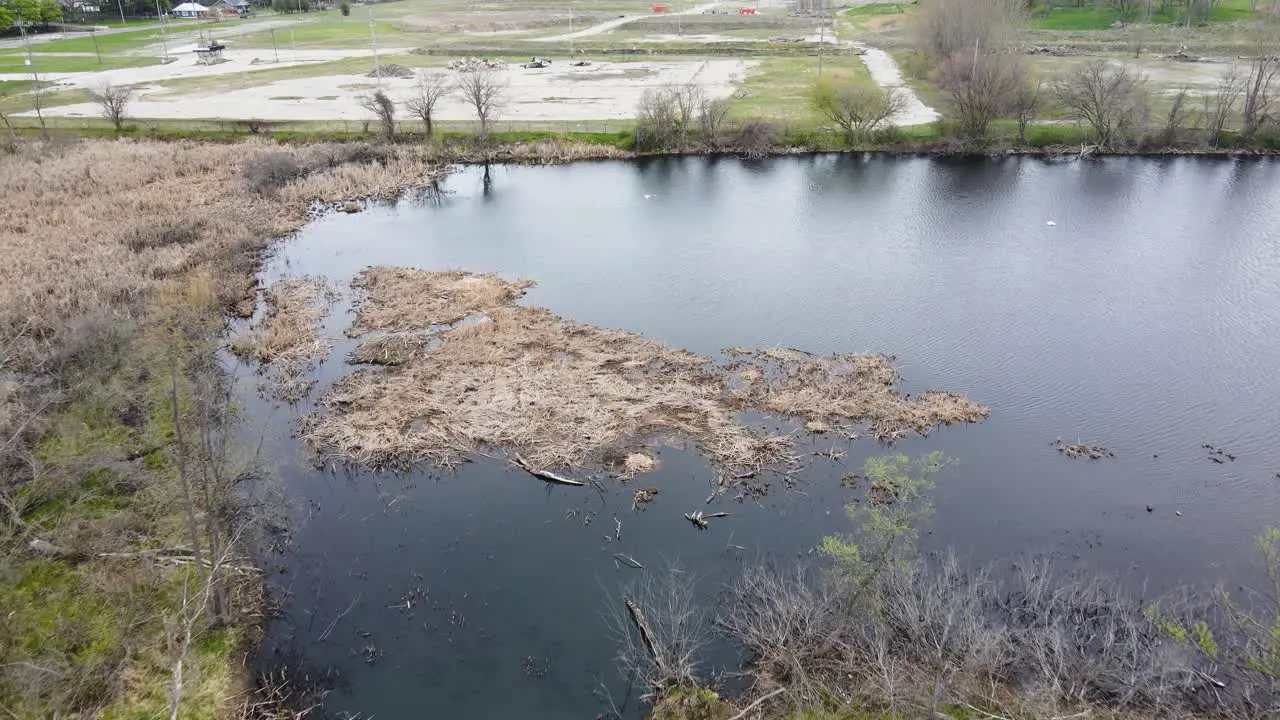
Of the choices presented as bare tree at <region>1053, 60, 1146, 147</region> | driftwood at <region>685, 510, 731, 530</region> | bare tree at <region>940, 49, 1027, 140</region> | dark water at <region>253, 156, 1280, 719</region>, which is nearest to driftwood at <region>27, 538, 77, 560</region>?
dark water at <region>253, 156, 1280, 719</region>

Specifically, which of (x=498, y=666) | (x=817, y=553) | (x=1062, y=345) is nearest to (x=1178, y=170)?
(x=1062, y=345)

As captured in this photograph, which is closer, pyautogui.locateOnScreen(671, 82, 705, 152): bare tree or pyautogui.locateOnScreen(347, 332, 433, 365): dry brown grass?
pyautogui.locateOnScreen(347, 332, 433, 365): dry brown grass

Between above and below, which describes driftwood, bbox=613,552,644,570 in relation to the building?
below

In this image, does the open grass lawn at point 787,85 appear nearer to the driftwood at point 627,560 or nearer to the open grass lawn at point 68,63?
the driftwood at point 627,560

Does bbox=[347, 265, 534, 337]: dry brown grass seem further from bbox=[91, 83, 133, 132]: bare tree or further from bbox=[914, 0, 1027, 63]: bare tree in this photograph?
bbox=[914, 0, 1027, 63]: bare tree

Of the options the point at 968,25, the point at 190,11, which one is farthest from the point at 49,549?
the point at 190,11

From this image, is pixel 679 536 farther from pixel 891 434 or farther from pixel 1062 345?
pixel 1062 345

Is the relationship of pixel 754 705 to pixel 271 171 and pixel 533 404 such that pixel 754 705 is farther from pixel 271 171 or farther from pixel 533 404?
pixel 271 171
